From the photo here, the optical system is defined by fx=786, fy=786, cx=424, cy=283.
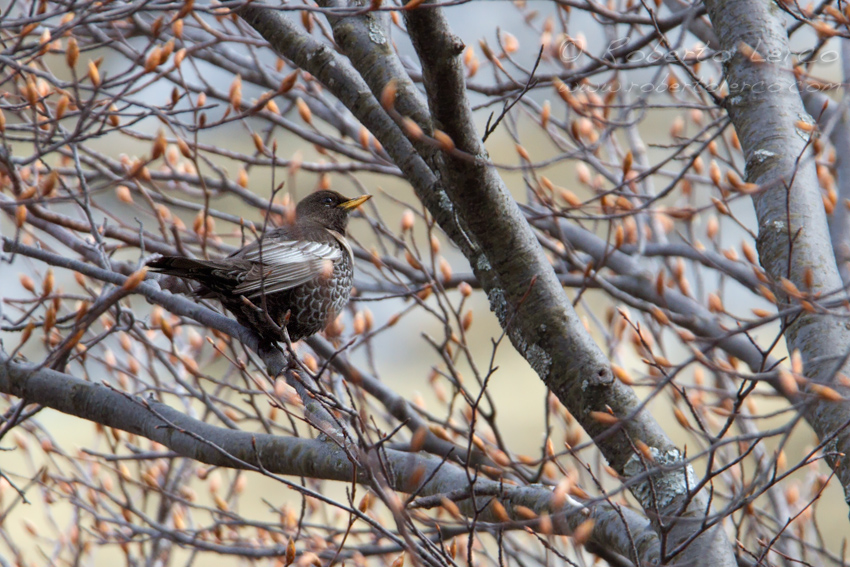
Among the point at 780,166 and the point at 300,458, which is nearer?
the point at 300,458

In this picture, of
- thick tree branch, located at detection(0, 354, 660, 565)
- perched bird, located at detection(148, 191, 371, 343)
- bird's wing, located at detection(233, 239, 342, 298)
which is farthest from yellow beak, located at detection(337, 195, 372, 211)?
thick tree branch, located at detection(0, 354, 660, 565)

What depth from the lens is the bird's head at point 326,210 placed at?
17.1 feet

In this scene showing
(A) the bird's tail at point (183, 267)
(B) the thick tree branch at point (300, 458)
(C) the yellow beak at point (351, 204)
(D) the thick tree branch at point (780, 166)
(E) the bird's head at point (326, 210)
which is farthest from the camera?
(E) the bird's head at point (326, 210)

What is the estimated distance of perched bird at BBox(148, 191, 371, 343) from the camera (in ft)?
12.2

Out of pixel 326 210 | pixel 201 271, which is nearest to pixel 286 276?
pixel 201 271

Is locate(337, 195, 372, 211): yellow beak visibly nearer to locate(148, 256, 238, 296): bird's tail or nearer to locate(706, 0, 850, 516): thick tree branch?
locate(148, 256, 238, 296): bird's tail

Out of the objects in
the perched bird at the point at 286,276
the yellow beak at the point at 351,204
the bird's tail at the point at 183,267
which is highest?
the yellow beak at the point at 351,204

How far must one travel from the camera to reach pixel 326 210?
529 centimetres

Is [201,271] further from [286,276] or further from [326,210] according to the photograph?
[326,210]

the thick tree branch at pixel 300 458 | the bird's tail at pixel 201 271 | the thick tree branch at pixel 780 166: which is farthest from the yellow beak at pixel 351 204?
the thick tree branch at pixel 780 166

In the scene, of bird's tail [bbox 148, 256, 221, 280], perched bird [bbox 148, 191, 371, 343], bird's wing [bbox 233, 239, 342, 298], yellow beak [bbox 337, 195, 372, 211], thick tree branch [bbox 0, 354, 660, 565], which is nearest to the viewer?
thick tree branch [bbox 0, 354, 660, 565]

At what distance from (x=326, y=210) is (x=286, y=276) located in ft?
4.03

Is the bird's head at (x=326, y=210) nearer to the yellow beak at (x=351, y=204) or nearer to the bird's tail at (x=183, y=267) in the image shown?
the yellow beak at (x=351, y=204)

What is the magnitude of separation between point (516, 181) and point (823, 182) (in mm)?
9576
